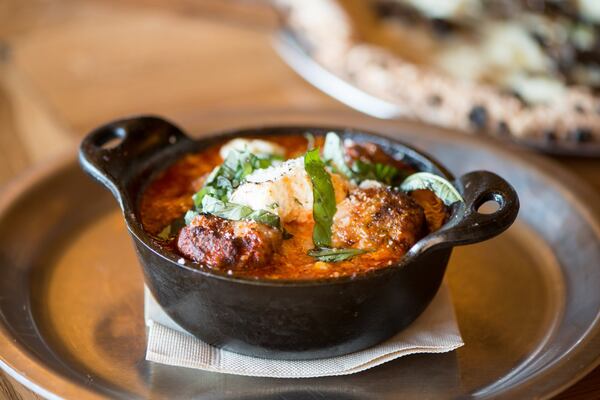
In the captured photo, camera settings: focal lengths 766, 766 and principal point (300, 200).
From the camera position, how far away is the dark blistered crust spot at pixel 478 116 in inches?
82.9

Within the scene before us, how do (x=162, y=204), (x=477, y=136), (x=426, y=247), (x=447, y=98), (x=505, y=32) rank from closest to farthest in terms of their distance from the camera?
(x=426, y=247), (x=162, y=204), (x=477, y=136), (x=447, y=98), (x=505, y=32)

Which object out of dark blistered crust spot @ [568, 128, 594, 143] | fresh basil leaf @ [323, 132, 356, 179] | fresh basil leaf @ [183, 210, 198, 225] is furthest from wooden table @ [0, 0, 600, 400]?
fresh basil leaf @ [183, 210, 198, 225]

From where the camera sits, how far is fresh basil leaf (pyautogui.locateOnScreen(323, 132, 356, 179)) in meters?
1.44

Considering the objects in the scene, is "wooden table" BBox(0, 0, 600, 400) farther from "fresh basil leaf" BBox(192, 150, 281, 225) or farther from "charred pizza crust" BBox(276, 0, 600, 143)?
"fresh basil leaf" BBox(192, 150, 281, 225)

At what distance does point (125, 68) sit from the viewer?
274 centimetres

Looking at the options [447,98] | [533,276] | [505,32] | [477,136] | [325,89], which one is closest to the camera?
[533,276]

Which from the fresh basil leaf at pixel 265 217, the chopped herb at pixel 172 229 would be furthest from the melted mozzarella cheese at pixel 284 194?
the chopped herb at pixel 172 229

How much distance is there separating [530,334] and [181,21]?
2.16m

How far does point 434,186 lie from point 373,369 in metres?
0.34

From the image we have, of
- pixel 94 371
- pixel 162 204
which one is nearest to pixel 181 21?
pixel 162 204

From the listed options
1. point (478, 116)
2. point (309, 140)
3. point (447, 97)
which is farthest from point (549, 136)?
point (309, 140)

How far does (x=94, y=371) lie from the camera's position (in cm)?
132

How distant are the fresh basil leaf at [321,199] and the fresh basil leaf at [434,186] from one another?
0.56ft

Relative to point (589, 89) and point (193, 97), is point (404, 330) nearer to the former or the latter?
point (589, 89)
